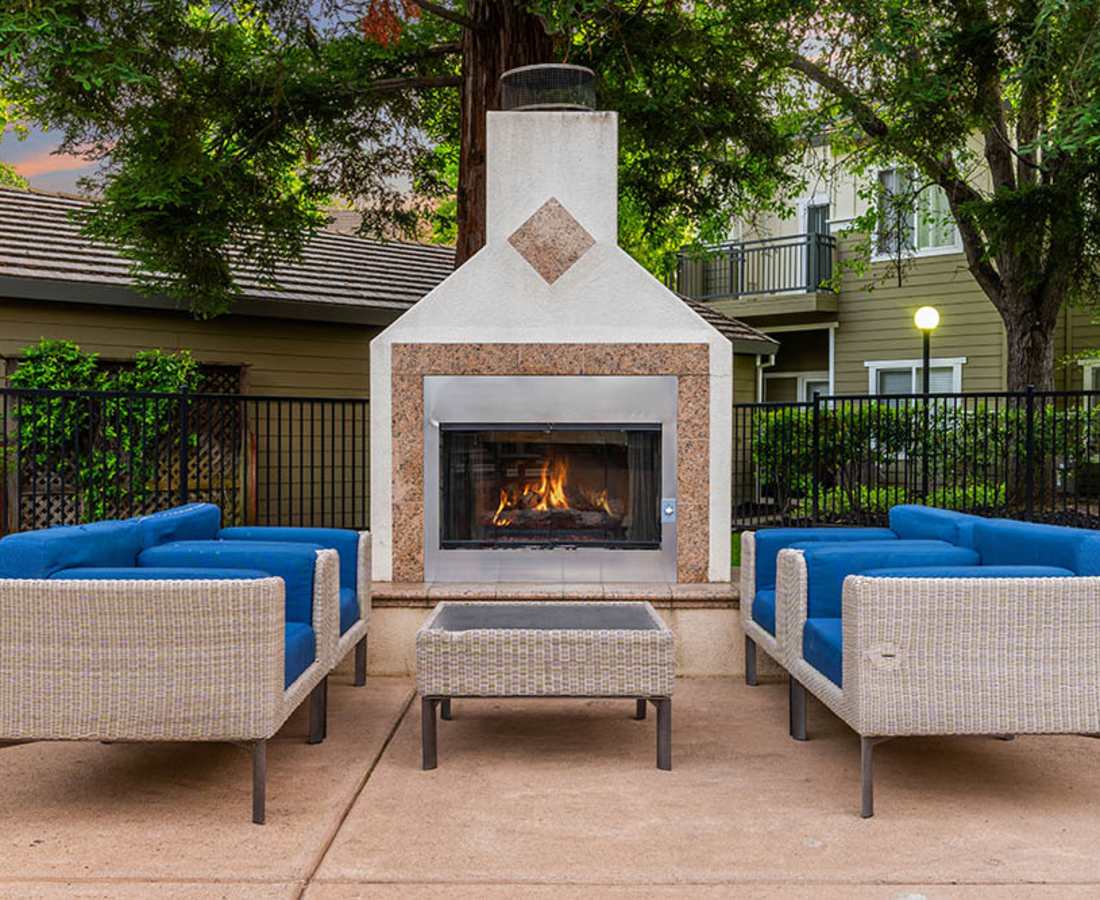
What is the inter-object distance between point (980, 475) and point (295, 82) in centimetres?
763

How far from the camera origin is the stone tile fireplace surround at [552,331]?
5871mm

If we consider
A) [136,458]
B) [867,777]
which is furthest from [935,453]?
[136,458]

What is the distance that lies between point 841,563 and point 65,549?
3219 millimetres

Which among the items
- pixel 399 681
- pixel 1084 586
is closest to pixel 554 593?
pixel 399 681

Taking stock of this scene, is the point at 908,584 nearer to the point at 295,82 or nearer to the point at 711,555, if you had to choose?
the point at 711,555

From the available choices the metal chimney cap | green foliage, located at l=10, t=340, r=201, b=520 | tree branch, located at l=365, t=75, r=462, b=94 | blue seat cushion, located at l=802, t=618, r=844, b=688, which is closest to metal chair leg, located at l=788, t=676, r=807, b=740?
blue seat cushion, located at l=802, t=618, r=844, b=688

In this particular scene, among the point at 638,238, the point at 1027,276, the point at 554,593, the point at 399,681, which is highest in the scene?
the point at 638,238

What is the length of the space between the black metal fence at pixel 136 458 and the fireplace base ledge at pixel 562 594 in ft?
6.89

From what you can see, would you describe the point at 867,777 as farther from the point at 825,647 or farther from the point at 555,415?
the point at 555,415

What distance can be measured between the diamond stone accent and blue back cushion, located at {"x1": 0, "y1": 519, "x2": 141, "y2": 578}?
8.91 ft

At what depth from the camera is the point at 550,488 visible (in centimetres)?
606

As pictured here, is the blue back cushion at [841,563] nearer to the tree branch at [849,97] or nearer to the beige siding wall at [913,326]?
the tree branch at [849,97]

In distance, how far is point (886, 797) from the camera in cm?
375

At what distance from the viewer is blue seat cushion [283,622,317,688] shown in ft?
12.5
